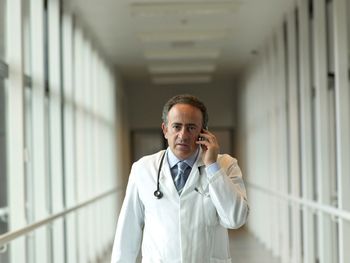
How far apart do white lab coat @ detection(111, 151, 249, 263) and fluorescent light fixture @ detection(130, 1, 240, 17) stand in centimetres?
601

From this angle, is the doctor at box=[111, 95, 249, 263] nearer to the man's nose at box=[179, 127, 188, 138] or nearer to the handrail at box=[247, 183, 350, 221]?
the man's nose at box=[179, 127, 188, 138]

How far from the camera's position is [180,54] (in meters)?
12.3

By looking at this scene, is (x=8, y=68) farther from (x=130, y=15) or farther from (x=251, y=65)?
(x=251, y=65)

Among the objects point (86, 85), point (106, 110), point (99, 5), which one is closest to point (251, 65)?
point (106, 110)

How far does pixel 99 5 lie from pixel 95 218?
399 cm

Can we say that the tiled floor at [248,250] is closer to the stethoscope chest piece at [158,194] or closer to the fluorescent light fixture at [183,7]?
the fluorescent light fixture at [183,7]

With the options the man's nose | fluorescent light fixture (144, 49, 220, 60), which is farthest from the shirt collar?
fluorescent light fixture (144, 49, 220, 60)

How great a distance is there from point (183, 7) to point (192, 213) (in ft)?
20.9

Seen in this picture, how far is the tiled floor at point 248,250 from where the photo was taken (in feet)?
33.2

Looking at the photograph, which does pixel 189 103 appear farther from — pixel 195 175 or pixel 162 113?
pixel 195 175

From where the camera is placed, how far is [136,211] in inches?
105

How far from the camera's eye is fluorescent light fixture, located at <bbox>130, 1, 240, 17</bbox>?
8.36 m

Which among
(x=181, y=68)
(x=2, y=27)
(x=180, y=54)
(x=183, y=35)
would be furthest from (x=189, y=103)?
(x=181, y=68)

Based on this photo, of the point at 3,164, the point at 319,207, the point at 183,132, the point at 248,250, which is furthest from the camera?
the point at 248,250
